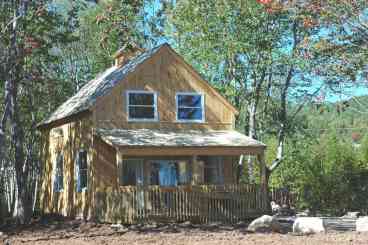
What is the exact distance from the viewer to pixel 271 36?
92.8 feet

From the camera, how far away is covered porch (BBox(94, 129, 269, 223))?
72.7 feet

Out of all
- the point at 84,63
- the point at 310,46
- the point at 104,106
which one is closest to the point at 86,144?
the point at 104,106

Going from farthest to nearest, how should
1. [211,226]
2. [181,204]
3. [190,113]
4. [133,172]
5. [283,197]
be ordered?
[283,197], [190,113], [133,172], [181,204], [211,226]

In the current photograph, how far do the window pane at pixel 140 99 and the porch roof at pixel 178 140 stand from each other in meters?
1.21

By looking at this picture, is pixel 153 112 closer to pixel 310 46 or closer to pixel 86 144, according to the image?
pixel 86 144

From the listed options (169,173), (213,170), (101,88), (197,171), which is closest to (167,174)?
(169,173)

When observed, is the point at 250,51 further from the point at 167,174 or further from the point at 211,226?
the point at 211,226

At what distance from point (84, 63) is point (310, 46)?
21.1 metres

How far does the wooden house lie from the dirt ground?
4.98 feet

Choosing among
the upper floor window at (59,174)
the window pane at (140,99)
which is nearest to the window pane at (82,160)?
the upper floor window at (59,174)

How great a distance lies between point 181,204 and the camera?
2280cm

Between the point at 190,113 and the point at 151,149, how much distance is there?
4017 mm

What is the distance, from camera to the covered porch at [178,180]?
72.7 ft

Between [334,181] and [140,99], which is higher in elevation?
[140,99]
